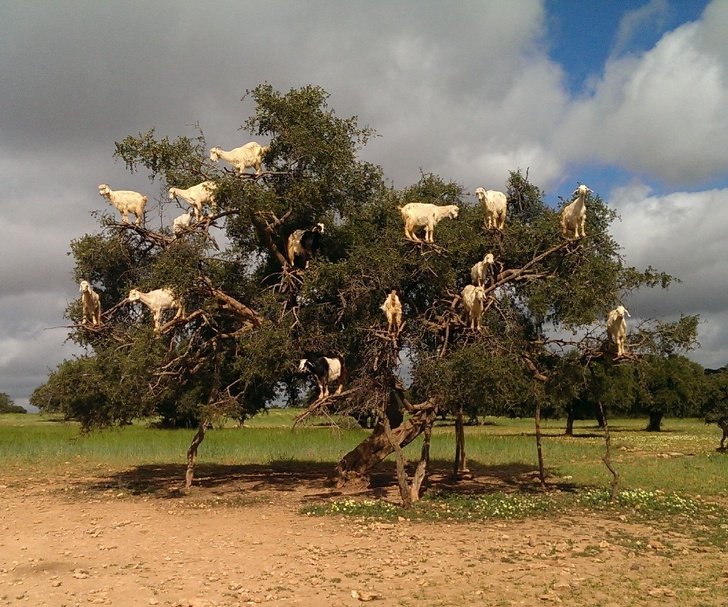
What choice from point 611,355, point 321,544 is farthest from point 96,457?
point 611,355

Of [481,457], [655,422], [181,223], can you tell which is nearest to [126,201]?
[181,223]

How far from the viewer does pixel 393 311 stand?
14.3m

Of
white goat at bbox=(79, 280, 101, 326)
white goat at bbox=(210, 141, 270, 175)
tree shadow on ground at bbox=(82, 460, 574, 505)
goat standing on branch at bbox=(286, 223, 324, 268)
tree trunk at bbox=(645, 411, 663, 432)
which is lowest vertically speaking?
tree shadow on ground at bbox=(82, 460, 574, 505)

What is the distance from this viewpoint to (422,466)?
14992 millimetres

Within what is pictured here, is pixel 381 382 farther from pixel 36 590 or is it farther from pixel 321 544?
pixel 36 590

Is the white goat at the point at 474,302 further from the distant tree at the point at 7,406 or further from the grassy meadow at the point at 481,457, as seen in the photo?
the distant tree at the point at 7,406

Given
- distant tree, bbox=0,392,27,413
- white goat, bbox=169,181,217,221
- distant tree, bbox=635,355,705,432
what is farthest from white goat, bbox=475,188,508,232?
distant tree, bbox=0,392,27,413

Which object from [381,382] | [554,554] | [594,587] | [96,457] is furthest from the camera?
[96,457]

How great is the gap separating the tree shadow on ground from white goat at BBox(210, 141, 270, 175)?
8015 mm

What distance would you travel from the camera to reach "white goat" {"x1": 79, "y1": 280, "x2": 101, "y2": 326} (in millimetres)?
15876

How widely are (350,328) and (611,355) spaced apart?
230 inches

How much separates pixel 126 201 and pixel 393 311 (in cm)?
716

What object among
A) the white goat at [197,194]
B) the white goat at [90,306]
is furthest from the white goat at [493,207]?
the white goat at [90,306]

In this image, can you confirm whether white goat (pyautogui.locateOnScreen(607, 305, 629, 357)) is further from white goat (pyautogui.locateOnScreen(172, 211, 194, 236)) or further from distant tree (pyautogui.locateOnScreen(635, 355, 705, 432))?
distant tree (pyautogui.locateOnScreen(635, 355, 705, 432))
